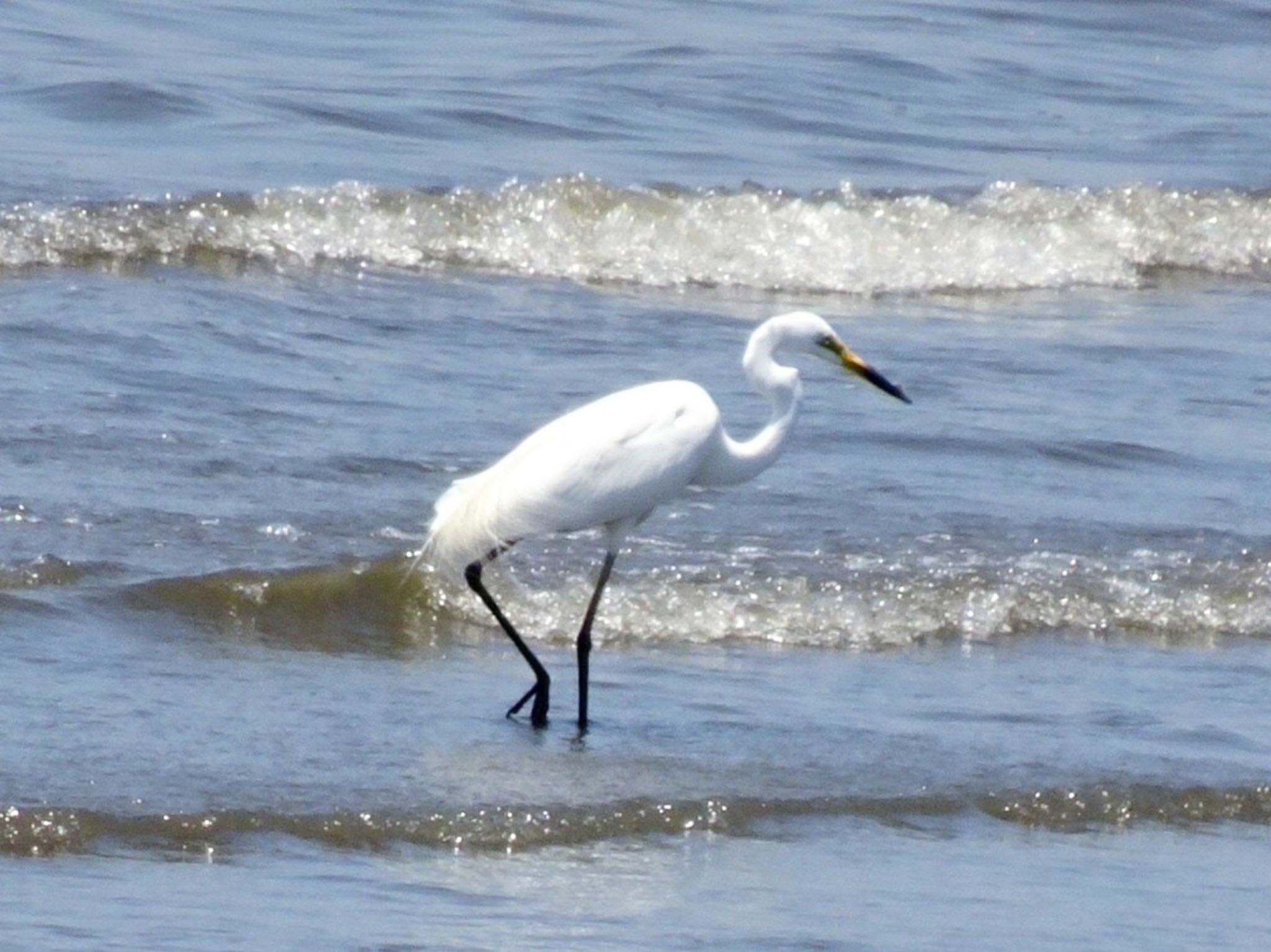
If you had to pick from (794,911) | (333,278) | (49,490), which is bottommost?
(794,911)

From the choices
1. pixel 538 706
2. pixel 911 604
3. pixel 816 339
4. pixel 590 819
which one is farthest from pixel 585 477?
pixel 590 819

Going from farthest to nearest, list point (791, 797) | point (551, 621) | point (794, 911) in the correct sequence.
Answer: point (551, 621)
point (791, 797)
point (794, 911)

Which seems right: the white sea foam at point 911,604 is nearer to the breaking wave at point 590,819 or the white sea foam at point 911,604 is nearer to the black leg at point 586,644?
the black leg at point 586,644

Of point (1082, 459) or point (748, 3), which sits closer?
point (1082, 459)

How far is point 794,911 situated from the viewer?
492 centimetres

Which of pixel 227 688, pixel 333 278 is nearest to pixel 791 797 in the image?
pixel 227 688

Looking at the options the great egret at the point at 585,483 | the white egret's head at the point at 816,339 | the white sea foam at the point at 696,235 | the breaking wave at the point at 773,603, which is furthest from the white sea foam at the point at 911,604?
the white sea foam at the point at 696,235

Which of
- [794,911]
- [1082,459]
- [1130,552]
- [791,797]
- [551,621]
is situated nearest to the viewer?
[794,911]

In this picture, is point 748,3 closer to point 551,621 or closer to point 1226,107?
point 1226,107

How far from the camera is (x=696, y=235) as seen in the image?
1253 centimetres

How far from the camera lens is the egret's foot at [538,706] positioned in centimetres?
621

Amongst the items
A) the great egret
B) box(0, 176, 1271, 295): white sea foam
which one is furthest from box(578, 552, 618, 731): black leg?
box(0, 176, 1271, 295): white sea foam

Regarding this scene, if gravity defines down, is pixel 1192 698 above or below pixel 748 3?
below

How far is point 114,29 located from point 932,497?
849cm
